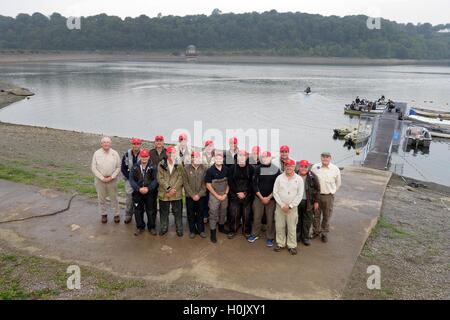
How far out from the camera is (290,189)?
5770 mm

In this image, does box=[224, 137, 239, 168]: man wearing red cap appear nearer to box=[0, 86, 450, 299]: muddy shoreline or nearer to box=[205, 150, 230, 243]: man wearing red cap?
box=[205, 150, 230, 243]: man wearing red cap

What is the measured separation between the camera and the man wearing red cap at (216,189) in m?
6.01

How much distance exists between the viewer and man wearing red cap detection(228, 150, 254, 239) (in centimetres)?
602

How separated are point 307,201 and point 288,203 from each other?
406 mm

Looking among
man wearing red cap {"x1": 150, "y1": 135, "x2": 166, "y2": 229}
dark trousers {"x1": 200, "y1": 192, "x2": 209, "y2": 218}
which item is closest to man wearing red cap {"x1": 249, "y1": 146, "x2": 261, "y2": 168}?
dark trousers {"x1": 200, "y1": 192, "x2": 209, "y2": 218}

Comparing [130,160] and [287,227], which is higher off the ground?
[130,160]

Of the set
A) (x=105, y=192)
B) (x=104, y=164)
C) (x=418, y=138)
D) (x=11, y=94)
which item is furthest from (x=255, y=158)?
(x=11, y=94)

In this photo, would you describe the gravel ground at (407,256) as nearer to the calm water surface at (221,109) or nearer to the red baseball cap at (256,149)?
the red baseball cap at (256,149)

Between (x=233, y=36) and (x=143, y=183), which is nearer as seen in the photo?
(x=143, y=183)

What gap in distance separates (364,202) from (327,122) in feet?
91.0

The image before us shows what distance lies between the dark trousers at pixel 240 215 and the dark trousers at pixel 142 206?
138 centimetres

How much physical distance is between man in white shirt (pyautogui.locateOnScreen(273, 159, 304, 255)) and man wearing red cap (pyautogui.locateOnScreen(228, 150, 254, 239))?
48 cm

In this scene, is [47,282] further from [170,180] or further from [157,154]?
[157,154]
